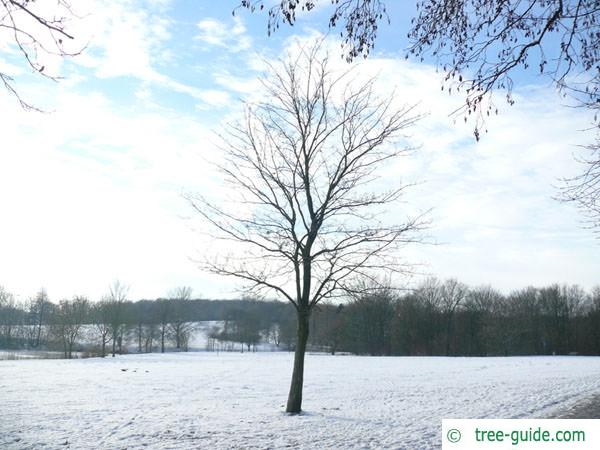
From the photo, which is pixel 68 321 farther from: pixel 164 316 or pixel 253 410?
pixel 253 410

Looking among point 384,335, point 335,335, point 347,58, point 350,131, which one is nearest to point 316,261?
point 350,131

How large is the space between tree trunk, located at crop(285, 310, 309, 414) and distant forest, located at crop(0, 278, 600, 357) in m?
51.9

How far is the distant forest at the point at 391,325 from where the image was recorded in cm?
7638

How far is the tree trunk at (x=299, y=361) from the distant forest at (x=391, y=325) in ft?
170

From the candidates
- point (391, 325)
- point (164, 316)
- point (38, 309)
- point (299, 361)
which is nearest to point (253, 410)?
point (299, 361)

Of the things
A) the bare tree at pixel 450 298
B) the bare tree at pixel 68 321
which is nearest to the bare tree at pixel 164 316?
the bare tree at pixel 68 321

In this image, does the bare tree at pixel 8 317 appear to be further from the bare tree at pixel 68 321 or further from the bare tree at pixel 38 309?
the bare tree at pixel 68 321

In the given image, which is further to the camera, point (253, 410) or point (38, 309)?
point (38, 309)

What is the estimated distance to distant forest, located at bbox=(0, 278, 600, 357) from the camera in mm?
76375

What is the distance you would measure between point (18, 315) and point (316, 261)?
106994 mm

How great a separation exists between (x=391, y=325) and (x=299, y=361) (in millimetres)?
78144

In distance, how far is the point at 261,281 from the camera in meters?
15.3

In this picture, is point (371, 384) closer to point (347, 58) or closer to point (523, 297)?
point (347, 58)

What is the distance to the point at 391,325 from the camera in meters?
90.7
